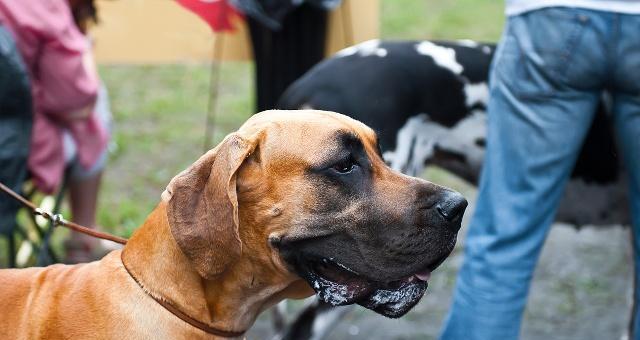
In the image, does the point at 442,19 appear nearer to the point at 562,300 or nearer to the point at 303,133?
the point at 562,300

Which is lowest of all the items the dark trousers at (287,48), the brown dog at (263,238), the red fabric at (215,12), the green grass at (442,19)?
the green grass at (442,19)

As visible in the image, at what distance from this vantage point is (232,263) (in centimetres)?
253

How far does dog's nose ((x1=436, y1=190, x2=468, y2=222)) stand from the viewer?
2.56 m

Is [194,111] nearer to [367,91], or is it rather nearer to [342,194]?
[367,91]

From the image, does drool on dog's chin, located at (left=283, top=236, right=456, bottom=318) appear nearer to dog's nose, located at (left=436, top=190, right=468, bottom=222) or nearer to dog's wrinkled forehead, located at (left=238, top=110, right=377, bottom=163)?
dog's nose, located at (left=436, top=190, right=468, bottom=222)

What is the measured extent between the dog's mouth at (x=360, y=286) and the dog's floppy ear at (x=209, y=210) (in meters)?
0.22

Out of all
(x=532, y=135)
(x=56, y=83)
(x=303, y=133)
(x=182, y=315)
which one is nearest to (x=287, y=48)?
Result: (x=56, y=83)

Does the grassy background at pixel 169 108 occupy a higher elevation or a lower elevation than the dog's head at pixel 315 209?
lower

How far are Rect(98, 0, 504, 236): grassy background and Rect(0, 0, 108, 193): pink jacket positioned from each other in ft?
4.26

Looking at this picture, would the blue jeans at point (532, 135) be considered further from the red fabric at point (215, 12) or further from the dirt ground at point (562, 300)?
the red fabric at point (215, 12)

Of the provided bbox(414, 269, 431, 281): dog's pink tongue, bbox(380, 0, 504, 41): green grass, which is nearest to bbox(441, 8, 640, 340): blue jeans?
bbox(414, 269, 431, 281): dog's pink tongue

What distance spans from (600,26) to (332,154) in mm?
1134

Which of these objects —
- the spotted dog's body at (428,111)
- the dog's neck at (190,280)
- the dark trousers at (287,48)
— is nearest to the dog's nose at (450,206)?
the dog's neck at (190,280)

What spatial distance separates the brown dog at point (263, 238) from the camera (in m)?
2.49
